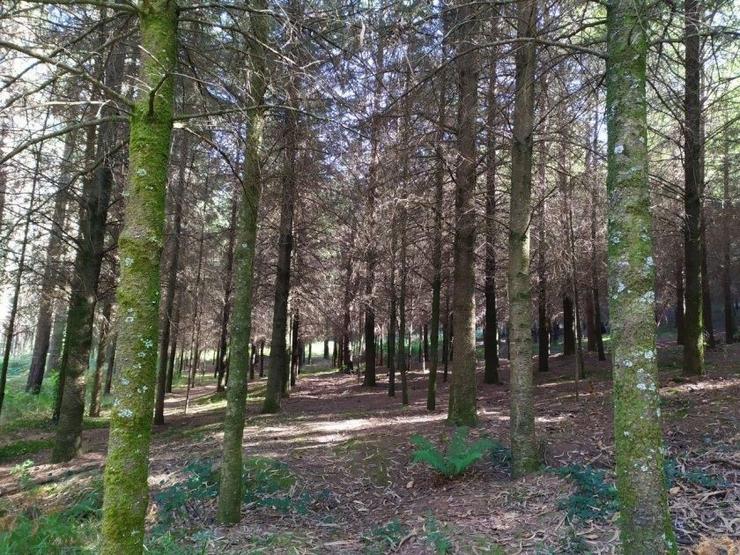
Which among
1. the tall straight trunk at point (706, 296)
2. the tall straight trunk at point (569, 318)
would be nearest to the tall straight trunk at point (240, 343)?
the tall straight trunk at point (569, 318)

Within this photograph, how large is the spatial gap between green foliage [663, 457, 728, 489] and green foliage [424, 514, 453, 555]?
215 centimetres

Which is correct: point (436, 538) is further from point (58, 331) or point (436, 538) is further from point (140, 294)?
point (58, 331)

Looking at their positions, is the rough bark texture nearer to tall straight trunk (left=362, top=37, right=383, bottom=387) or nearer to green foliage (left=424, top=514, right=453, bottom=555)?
tall straight trunk (left=362, top=37, right=383, bottom=387)

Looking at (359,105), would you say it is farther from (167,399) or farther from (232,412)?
(167,399)

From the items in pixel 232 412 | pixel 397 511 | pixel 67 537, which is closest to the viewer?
pixel 67 537

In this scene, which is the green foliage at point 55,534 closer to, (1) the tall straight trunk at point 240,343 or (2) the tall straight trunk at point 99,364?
(1) the tall straight trunk at point 240,343

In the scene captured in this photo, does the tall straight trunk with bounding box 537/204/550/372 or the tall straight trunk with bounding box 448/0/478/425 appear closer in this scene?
the tall straight trunk with bounding box 448/0/478/425

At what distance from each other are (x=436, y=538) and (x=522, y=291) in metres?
3.14

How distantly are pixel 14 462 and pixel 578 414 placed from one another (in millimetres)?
12146

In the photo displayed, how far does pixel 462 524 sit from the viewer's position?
484cm

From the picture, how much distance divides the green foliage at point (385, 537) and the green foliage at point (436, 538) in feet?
0.83

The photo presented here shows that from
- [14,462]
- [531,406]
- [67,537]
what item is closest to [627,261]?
[531,406]

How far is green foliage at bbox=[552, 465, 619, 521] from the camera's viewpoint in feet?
14.3

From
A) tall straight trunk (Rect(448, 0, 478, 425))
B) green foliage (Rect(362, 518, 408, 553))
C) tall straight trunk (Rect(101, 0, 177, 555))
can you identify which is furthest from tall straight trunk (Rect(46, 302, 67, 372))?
tall straight trunk (Rect(101, 0, 177, 555))
